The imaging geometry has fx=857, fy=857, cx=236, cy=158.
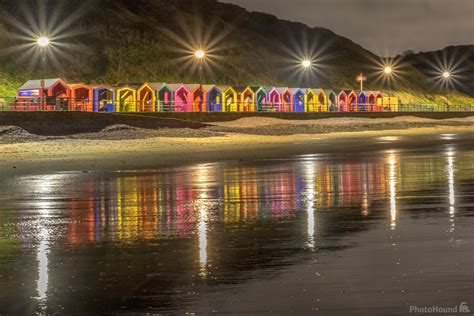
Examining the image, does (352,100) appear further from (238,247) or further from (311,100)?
(238,247)

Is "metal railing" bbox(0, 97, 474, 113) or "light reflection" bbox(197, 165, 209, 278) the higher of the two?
"metal railing" bbox(0, 97, 474, 113)

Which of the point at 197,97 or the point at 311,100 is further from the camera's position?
the point at 311,100

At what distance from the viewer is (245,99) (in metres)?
105

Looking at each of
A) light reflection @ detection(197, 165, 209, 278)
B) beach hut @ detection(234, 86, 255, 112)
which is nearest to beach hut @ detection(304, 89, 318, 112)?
beach hut @ detection(234, 86, 255, 112)

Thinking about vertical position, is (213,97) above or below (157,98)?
above

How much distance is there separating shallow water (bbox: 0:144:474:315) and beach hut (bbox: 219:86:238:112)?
3094 inches

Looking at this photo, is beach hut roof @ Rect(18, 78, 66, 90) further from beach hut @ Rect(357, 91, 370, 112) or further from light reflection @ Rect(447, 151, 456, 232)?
light reflection @ Rect(447, 151, 456, 232)

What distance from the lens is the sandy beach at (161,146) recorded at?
106 feet

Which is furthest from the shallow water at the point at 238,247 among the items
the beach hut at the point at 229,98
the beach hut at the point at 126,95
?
the beach hut at the point at 229,98

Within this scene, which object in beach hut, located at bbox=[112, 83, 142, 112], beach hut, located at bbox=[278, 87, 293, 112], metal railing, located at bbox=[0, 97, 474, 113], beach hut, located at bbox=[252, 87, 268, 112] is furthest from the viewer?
beach hut, located at bbox=[278, 87, 293, 112]

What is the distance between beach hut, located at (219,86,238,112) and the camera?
9962cm

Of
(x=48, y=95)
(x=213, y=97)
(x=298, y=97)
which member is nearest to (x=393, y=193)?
(x=48, y=95)

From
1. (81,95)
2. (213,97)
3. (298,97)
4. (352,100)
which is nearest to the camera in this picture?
(81,95)

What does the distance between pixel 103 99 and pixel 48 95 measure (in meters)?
5.61
